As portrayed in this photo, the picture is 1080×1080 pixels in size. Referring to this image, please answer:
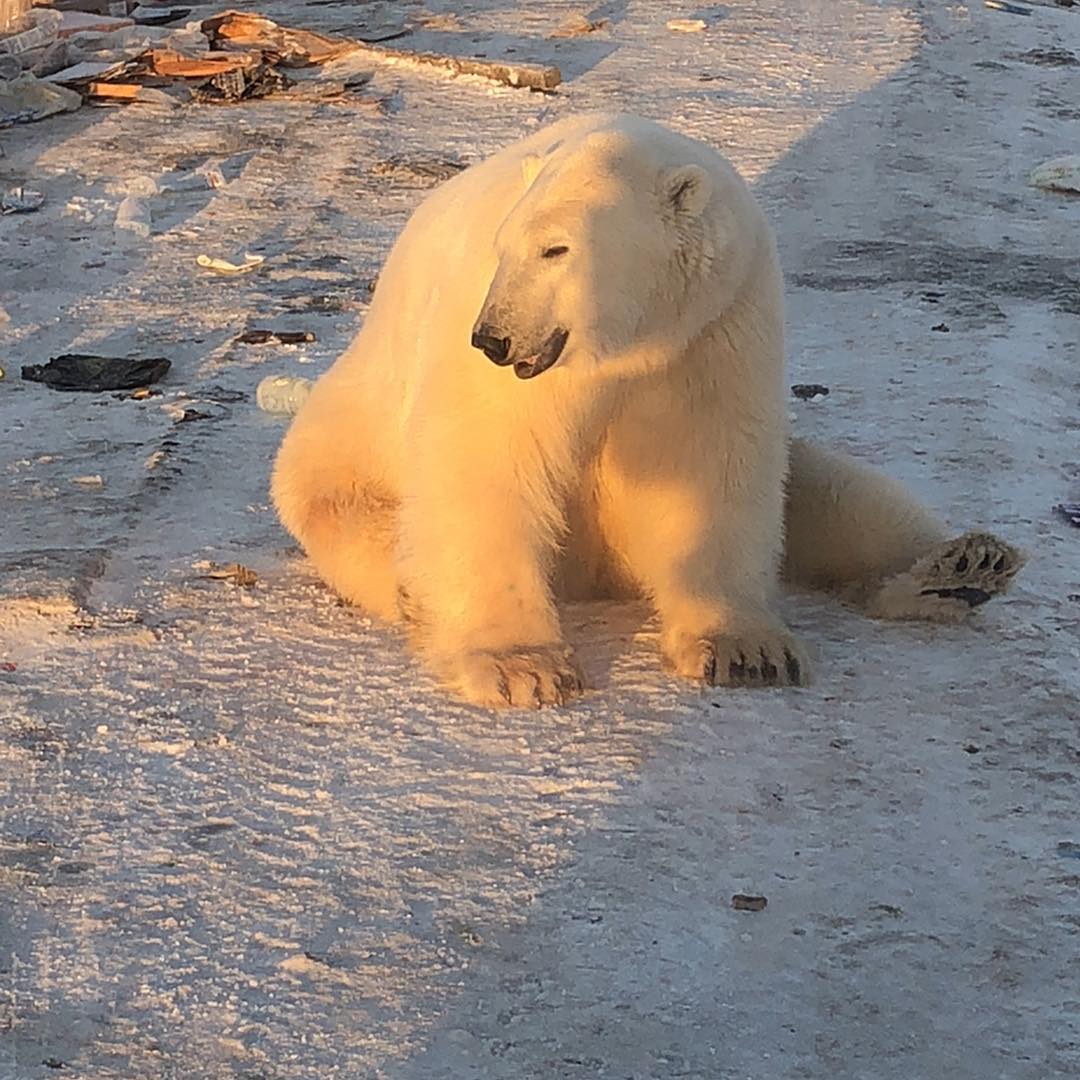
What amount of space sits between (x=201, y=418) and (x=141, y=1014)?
9.69ft

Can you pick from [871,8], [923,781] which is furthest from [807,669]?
[871,8]

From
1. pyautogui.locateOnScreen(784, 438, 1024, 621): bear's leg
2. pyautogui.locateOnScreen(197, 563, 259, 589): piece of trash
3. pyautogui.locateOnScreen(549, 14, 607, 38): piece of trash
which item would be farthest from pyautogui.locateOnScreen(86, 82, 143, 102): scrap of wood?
pyautogui.locateOnScreen(784, 438, 1024, 621): bear's leg

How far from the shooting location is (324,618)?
3789 mm

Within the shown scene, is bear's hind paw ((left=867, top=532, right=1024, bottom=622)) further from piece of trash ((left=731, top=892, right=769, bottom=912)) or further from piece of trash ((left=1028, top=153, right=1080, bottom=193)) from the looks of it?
piece of trash ((left=1028, top=153, right=1080, bottom=193))

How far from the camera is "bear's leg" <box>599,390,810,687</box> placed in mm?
3422

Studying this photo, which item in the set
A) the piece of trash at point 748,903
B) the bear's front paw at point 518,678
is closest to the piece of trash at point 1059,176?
the bear's front paw at point 518,678

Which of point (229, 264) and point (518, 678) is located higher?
point (518, 678)

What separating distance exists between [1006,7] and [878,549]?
8957 millimetres

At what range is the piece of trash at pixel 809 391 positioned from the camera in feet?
17.1

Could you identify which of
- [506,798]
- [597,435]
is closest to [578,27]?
[597,435]

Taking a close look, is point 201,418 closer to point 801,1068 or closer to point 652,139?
point 652,139

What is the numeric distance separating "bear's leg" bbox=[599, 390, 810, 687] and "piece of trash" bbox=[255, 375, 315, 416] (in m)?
1.80

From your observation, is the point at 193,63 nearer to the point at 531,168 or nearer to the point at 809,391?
the point at 809,391

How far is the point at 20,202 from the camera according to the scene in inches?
300
